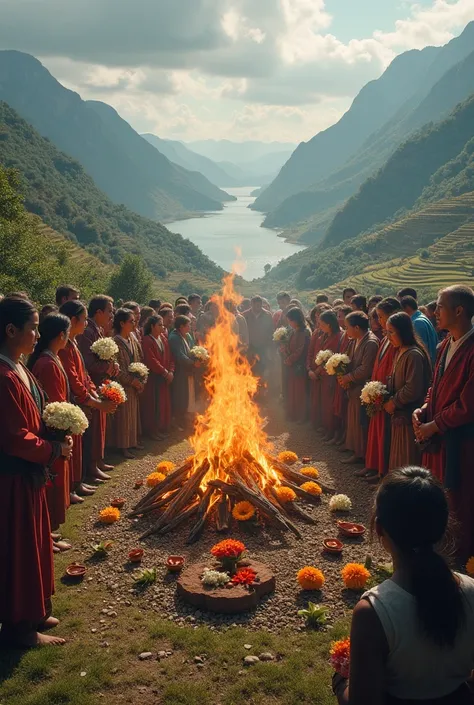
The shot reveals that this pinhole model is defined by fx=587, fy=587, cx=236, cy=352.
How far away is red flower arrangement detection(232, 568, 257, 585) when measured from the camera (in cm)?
691

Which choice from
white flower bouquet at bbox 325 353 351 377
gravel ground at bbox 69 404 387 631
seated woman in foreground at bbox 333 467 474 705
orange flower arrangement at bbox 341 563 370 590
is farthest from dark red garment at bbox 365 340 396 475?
seated woman in foreground at bbox 333 467 474 705

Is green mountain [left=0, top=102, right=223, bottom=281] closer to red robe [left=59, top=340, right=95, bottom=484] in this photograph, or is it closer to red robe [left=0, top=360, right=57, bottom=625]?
red robe [left=59, top=340, right=95, bottom=484]

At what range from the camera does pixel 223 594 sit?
22.0 feet

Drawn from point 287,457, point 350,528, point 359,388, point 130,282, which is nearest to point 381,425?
point 359,388

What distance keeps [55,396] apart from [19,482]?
2.18m

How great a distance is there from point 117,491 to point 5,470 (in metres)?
5.07

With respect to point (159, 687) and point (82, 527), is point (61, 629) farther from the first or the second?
point (82, 527)

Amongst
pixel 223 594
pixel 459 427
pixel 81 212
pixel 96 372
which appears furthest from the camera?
pixel 81 212

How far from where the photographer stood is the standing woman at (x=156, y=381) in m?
14.0

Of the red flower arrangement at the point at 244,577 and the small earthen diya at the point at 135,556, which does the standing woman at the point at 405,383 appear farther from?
the small earthen diya at the point at 135,556

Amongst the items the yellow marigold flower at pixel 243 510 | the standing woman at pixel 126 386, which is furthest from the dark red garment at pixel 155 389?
the yellow marigold flower at pixel 243 510

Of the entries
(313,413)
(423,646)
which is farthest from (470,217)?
(423,646)

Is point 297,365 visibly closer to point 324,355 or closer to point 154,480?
point 324,355

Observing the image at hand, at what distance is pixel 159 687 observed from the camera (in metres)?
5.41
